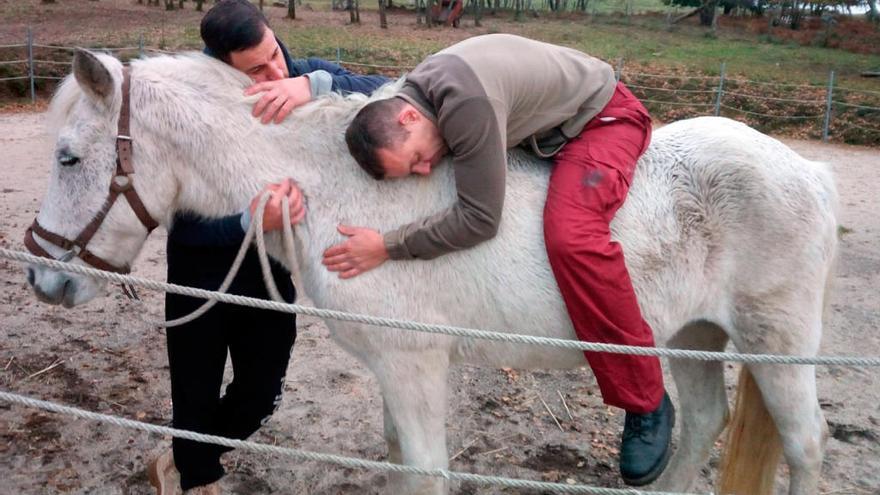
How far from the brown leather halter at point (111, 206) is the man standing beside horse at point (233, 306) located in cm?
24

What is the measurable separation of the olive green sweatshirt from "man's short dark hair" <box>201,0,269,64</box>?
20.4 inches

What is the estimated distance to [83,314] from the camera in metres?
4.91

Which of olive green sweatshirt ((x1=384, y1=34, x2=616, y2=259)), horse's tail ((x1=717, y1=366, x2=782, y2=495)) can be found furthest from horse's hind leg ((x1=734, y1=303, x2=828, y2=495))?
olive green sweatshirt ((x1=384, y1=34, x2=616, y2=259))

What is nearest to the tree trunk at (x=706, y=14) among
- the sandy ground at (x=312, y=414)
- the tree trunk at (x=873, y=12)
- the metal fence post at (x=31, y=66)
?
the tree trunk at (x=873, y=12)

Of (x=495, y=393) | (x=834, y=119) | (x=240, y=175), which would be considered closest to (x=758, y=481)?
(x=495, y=393)

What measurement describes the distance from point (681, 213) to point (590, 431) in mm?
1708

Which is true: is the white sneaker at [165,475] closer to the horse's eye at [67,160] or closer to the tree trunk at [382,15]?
the horse's eye at [67,160]

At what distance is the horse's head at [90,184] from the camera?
2.17m

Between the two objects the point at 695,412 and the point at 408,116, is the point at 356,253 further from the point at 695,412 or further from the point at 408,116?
the point at 695,412

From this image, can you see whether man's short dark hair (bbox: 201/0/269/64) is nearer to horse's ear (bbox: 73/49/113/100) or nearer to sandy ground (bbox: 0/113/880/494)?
horse's ear (bbox: 73/49/113/100)

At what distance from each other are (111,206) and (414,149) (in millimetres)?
942

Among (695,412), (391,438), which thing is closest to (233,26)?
(391,438)

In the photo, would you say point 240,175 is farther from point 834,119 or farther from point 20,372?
point 834,119

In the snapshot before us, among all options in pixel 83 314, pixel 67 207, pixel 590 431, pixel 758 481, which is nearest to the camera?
pixel 67 207
